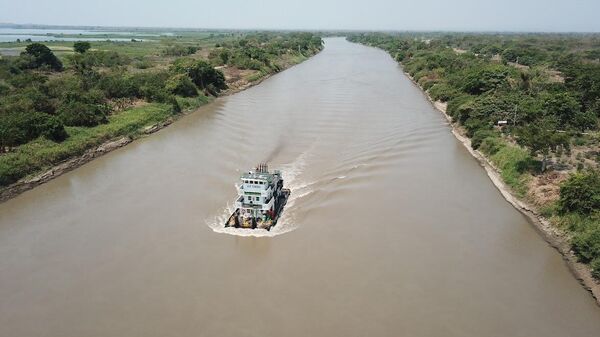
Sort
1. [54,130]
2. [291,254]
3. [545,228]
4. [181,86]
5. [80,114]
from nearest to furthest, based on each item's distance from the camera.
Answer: [291,254], [545,228], [54,130], [80,114], [181,86]

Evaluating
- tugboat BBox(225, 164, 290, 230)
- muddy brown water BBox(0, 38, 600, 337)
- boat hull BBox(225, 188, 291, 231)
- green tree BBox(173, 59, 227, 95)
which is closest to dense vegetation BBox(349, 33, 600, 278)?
muddy brown water BBox(0, 38, 600, 337)

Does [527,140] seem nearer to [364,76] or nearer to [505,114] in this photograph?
[505,114]

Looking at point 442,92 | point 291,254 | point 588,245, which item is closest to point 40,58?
point 442,92

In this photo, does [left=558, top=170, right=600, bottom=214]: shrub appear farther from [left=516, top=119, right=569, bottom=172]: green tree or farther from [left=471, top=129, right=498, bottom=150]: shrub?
[left=471, top=129, right=498, bottom=150]: shrub

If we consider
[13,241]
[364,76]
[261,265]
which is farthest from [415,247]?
[364,76]

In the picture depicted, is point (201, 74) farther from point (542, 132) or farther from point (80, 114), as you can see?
point (542, 132)
